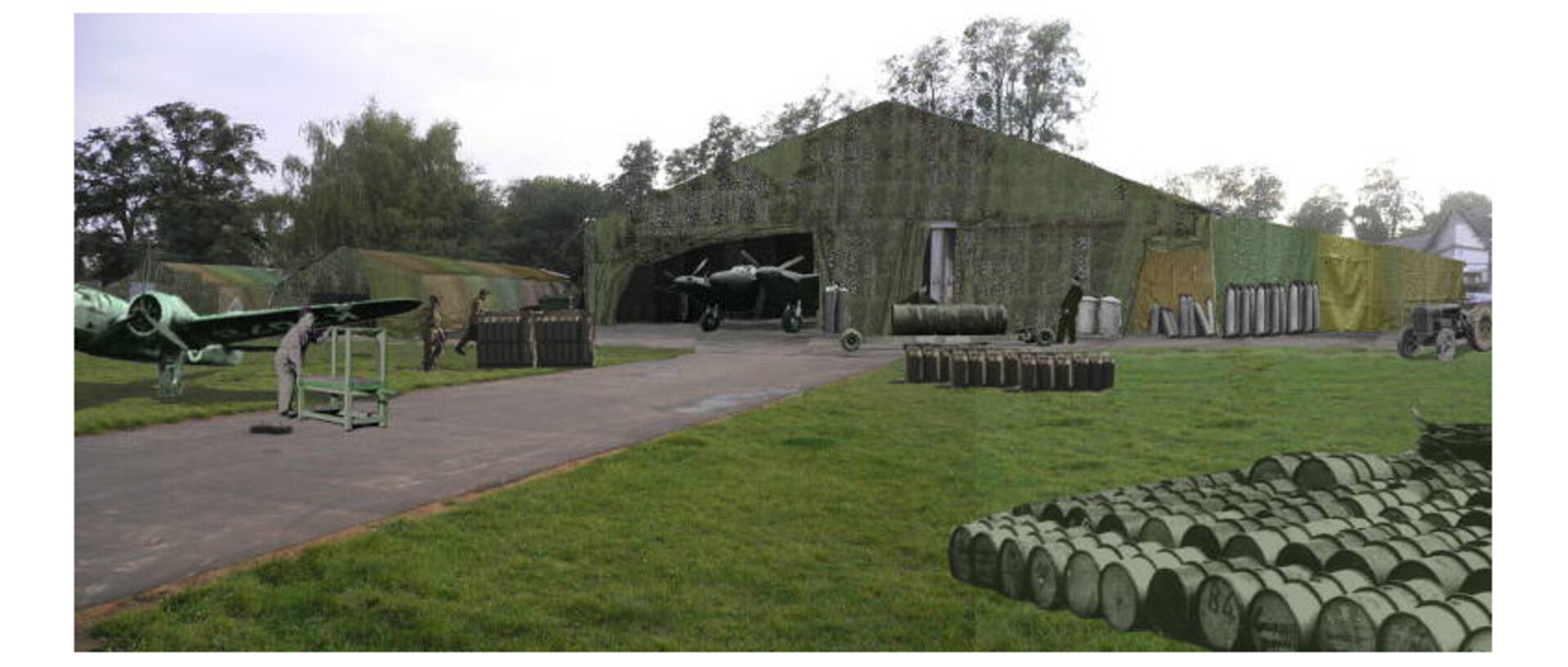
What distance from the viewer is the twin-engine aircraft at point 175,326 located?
8.93 m

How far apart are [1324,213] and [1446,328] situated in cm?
196

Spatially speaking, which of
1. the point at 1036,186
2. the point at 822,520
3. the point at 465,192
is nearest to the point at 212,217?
the point at 465,192

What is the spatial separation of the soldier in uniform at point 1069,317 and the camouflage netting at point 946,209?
0.33 metres

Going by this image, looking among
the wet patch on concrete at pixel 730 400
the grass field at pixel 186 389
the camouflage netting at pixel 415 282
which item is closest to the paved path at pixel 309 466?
the wet patch on concrete at pixel 730 400

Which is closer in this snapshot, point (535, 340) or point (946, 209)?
point (946, 209)

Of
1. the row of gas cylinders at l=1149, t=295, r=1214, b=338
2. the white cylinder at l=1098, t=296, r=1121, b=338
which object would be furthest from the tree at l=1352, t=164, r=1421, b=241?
the white cylinder at l=1098, t=296, r=1121, b=338

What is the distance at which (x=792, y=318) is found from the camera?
2642 centimetres

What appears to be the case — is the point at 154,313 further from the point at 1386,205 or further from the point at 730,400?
the point at 1386,205

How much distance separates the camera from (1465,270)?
8070 mm

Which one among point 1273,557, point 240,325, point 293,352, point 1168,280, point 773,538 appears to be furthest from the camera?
point 1168,280

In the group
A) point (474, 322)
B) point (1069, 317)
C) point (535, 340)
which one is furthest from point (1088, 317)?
point (474, 322)

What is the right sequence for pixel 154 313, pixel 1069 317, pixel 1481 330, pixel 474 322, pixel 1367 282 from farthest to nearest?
pixel 474 322, pixel 1069 317, pixel 1367 282, pixel 154 313, pixel 1481 330

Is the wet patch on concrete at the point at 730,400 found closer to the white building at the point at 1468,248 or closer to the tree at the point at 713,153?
the tree at the point at 713,153

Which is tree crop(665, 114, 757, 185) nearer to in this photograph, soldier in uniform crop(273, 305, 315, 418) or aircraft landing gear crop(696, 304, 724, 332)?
soldier in uniform crop(273, 305, 315, 418)
